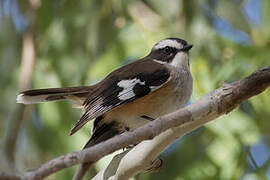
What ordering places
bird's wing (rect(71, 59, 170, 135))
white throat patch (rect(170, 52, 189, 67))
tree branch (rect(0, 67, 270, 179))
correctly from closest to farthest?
tree branch (rect(0, 67, 270, 179)) → bird's wing (rect(71, 59, 170, 135)) → white throat patch (rect(170, 52, 189, 67))

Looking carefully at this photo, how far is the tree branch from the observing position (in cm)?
172

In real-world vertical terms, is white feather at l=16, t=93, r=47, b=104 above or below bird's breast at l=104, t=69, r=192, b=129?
above

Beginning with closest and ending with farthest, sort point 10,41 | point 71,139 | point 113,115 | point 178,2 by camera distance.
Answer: point 113,115 → point 71,139 → point 178,2 → point 10,41

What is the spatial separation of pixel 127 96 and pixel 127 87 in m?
0.09

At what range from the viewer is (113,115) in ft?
10.2

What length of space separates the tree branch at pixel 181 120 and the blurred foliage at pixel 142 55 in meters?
1.04

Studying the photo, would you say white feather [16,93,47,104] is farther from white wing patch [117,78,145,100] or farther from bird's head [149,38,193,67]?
bird's head [149,38,193,67]

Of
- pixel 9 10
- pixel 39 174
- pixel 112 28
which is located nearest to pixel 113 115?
pixel 112 28

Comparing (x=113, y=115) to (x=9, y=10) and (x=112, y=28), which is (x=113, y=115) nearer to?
(x=112, y=28)

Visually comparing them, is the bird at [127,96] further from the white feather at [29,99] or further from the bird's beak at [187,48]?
the bird's beak at [187,48]

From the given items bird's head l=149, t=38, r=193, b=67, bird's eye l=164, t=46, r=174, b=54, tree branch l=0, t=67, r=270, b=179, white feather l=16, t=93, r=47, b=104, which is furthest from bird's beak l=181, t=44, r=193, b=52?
tree branch l=0, t=67, r=270, b=179

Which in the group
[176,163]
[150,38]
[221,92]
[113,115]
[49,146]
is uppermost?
[221,92]

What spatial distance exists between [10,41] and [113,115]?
64.7 inches

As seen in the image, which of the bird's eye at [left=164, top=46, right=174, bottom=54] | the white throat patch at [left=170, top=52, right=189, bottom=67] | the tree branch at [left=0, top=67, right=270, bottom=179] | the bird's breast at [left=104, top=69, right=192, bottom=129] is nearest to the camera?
the tree branch at [left=0, top=67, right=270, bottom=179]
